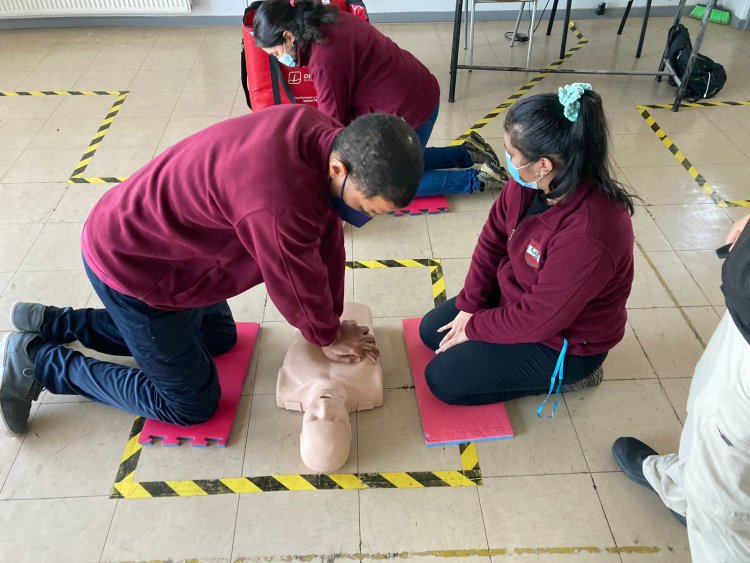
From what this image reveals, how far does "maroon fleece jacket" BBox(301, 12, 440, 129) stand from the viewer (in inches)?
107

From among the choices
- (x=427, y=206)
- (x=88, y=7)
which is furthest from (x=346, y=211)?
(x=88, y=7)

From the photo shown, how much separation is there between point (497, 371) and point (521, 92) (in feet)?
11.7

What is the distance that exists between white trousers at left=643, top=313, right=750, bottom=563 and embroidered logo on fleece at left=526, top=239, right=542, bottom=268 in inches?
24.2

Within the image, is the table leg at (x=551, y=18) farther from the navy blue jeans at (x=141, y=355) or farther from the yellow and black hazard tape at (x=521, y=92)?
the navy blue jeans at (x=141, y=355)

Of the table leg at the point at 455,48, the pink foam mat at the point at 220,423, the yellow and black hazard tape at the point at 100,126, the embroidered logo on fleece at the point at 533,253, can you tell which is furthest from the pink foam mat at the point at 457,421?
the table leg at the point at 455,48

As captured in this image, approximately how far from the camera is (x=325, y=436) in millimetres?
2162

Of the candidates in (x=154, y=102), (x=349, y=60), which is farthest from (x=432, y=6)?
(x=349, y=60)

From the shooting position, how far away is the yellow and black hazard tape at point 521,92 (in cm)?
448

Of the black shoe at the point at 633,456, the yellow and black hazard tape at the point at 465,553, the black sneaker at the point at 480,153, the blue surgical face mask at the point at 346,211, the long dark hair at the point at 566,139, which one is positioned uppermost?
the long dark hair at the point at 566,139

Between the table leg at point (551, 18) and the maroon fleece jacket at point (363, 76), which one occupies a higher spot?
the maroon fleece jacket at point (363, 76)

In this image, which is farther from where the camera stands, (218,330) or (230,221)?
(218,330)

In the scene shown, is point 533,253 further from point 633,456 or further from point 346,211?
point 633,456

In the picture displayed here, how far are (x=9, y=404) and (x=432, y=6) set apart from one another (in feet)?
18.8

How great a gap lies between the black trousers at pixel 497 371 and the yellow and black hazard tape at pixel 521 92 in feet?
7.80
